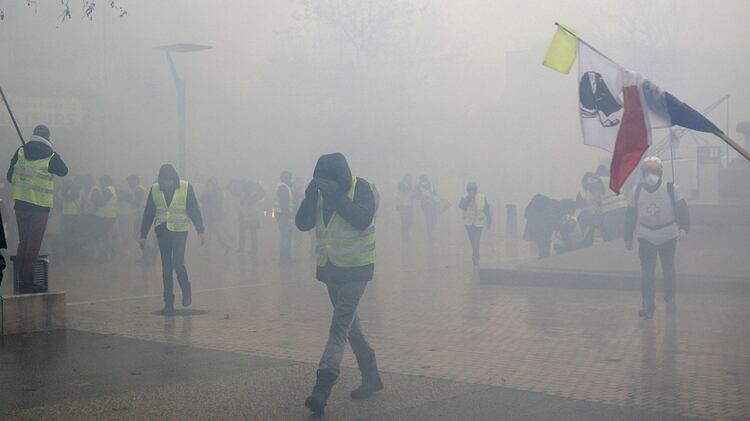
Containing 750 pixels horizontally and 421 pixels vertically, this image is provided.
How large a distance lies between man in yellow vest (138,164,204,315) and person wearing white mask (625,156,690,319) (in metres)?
4.57

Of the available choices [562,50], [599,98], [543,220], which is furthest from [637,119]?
[543,220]

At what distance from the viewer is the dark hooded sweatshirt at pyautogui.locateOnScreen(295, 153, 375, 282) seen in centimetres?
586

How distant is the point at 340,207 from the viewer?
587 centimetres

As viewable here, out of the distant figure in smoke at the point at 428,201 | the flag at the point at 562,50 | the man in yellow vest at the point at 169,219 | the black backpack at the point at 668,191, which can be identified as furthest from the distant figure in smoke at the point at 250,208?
the flag at the point at 562,50

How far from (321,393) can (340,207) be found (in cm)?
111

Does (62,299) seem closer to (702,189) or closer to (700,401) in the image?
(700,401)

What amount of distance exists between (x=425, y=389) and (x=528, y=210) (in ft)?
32.6

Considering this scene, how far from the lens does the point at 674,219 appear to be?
9.97 metres

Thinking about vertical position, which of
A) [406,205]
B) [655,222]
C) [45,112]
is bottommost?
[655,222]

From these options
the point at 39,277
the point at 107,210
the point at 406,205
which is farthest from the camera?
the point at 406,205

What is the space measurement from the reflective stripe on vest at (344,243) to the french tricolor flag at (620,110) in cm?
164

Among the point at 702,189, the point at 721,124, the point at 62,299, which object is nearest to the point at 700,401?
the point at 62,299

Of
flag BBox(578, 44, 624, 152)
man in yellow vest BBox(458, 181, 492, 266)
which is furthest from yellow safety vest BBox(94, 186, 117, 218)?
flag BBox(578, 44, 624, 152)

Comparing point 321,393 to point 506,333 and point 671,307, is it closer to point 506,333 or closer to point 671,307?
point 506,333
